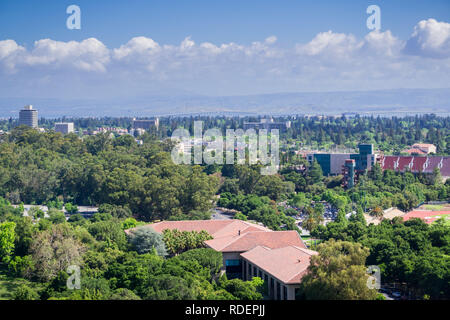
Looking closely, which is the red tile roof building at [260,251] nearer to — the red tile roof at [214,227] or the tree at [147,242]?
the red tile roof at [214,227]

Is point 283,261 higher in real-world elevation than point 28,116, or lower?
lower

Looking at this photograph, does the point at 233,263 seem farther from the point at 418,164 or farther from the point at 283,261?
the point at 418,164

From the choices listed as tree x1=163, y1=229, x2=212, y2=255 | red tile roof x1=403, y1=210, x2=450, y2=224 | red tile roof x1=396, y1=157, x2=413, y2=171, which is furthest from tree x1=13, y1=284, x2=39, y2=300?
red tile roof x1=396, y1=157, x2=413, y2=171

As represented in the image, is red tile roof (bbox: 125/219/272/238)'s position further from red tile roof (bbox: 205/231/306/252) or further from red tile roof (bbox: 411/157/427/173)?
red tile roof (bbox: 411/157/427/173)

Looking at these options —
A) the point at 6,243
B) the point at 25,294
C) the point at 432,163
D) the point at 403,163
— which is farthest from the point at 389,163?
the point at 25,294

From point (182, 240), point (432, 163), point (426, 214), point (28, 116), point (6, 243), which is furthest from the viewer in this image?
point (28, 116)
